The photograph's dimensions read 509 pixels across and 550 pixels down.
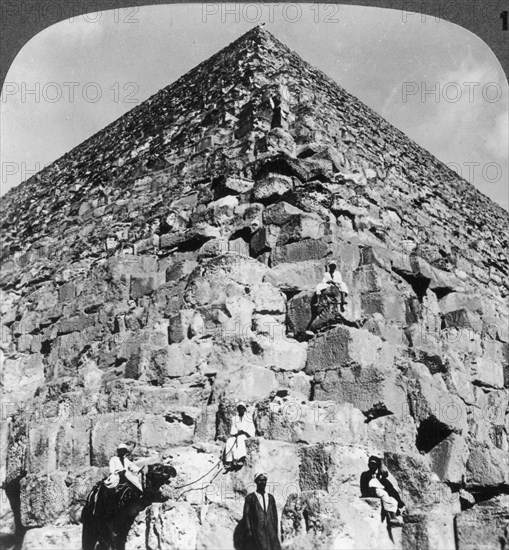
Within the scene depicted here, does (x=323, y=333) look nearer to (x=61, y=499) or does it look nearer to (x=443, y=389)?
(x=443, y=389)

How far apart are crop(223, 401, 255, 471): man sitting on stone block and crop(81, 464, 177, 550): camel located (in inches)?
19.1

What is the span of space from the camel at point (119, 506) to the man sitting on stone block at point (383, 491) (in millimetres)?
1638

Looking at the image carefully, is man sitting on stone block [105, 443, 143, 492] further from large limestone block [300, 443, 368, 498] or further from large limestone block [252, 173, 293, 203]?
large limestone block [252, 173, 293, 203]

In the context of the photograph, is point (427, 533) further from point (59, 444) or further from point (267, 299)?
point (59, 444)

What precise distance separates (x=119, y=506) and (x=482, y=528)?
10.2 feet

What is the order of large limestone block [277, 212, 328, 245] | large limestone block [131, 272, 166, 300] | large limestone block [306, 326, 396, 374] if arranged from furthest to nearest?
1. large limestone block [131, 272, 166, 300]
2. large limestone block [277, 212, 328, 245]
3. large limestone block [306, 326, 396, 374]

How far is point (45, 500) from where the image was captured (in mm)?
8305

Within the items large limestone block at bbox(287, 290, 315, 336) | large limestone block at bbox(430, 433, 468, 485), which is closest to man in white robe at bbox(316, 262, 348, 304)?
large limestone block at bbox(287, 290, 315, 336)

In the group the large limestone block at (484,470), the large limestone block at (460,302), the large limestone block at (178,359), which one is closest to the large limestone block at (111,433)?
the large limestone block at (178,359)

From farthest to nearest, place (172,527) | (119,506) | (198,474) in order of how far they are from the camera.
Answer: (198,474)
(119,506)
(172,527)

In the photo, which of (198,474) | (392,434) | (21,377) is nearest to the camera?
(198,474)

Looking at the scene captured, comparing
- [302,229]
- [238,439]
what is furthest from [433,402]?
[302,229]

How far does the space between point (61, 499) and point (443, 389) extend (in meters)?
3.91

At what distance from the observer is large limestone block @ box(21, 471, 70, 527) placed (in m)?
8.21
